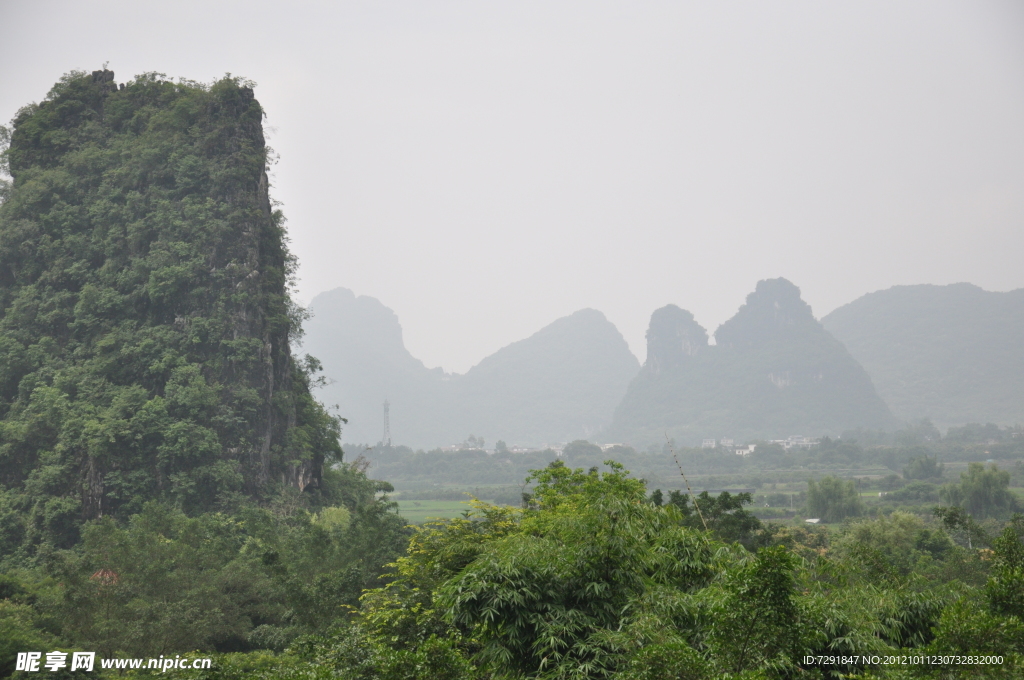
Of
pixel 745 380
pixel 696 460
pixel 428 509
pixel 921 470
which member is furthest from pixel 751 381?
pixel 428 509

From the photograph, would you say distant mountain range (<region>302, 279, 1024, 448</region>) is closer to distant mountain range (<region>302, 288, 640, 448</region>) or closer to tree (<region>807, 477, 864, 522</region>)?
distant mountain range (<region>302, 288, 640, 448</region>)

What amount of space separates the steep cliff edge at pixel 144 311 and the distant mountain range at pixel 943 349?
137m

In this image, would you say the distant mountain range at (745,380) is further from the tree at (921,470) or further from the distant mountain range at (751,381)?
the tree at (921,470)

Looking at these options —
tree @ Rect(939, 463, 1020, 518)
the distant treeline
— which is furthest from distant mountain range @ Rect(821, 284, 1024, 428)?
tree @ Rect(939, 463, 1020, 518)

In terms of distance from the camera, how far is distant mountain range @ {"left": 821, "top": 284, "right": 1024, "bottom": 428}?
13325cm

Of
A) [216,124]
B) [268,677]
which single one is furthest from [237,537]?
[216,124]

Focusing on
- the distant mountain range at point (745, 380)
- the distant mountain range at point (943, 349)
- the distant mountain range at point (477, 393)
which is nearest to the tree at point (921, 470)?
the distant mountain range at point (745, 380)

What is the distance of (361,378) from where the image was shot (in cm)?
18550

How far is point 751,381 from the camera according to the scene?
444ft

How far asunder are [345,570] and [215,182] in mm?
18515

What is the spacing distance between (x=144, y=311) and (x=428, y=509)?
35608 millimetres

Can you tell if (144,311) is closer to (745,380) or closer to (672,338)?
(745,380)

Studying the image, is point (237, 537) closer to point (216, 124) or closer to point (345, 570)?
point (345, 570)

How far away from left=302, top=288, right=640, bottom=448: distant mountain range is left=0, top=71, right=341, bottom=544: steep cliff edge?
13813cm
